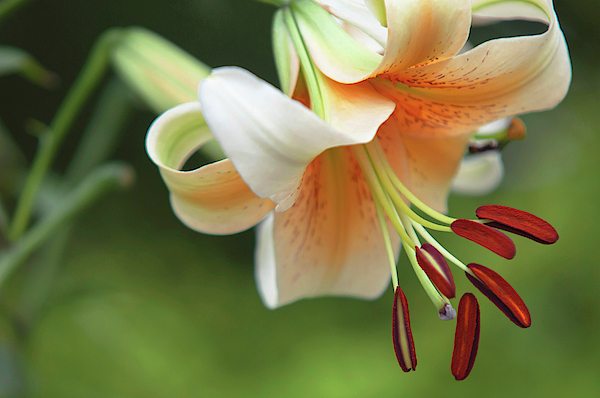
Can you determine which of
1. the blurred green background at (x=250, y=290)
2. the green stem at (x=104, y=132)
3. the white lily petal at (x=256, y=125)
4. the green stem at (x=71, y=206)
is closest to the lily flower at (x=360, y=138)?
the white lily petal at (x=256, y=125)

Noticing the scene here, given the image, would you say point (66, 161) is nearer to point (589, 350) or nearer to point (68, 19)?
point (68, 19)

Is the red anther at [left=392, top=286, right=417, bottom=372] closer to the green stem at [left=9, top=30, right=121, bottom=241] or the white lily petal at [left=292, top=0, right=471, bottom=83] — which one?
the white lily petal at [left=292, top=0, right=471, bottom=83]

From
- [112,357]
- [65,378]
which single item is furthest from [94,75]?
[65,378]

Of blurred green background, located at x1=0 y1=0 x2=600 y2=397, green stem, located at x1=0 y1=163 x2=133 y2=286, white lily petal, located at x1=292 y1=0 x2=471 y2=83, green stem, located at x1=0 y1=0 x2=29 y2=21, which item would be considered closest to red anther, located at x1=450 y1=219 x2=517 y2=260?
white lily petal, located at x1=292 y1=0 x2=471 y2=83

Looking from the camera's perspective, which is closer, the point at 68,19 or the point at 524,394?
the point at 524,394

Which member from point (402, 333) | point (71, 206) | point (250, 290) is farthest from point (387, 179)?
point (250, 290)

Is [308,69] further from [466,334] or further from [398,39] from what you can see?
[466,334]
